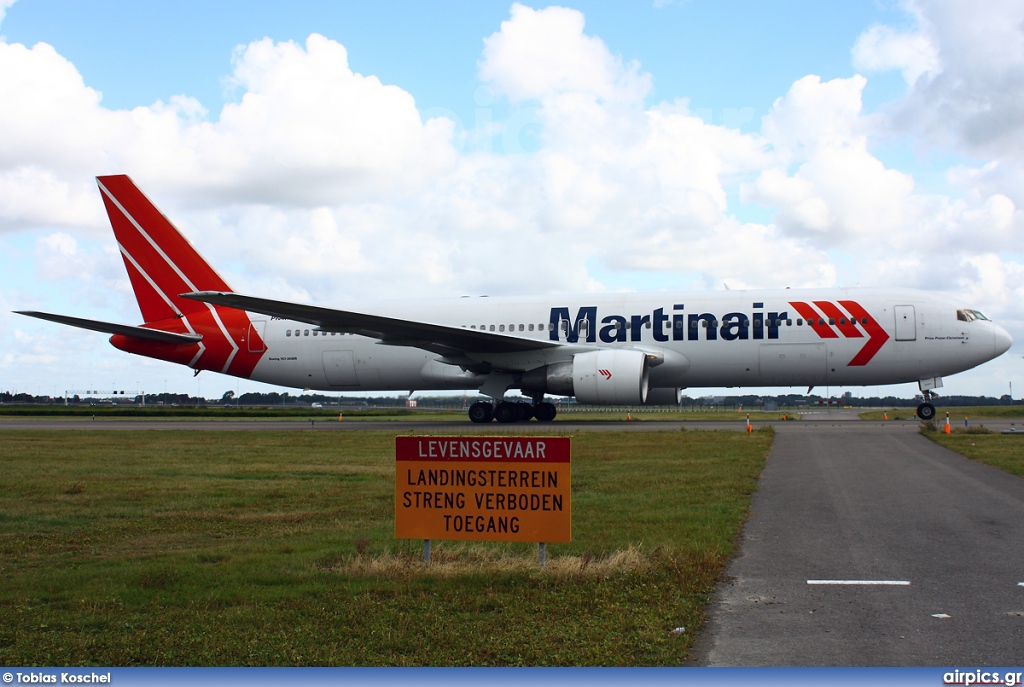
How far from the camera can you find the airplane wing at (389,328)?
72.9 feet

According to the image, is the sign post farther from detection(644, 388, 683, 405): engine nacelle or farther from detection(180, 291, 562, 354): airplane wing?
detection(644, 388, 683, 405): engine nacelle

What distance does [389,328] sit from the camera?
23.8 m

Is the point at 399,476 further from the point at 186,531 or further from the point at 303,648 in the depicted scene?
the point at 186,531

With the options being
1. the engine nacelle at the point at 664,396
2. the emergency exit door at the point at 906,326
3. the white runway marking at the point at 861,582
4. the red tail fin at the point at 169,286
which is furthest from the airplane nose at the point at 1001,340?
the red tail fin at the point at 169,286

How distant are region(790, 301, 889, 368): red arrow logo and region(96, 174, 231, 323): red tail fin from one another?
20.1 meters

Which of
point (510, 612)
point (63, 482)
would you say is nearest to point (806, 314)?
point (63, 482)

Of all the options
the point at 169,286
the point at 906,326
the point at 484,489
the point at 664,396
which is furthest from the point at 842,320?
the point at 169,286

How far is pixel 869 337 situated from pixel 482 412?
39.5 feet

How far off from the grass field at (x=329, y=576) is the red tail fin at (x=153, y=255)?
17751 mm

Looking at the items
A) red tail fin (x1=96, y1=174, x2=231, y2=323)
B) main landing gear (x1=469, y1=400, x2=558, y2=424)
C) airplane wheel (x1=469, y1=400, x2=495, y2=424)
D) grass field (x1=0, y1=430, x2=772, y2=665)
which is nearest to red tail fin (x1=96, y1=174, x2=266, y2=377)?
red tail fin (x1=96, y1=174, x2=231, y2=323)

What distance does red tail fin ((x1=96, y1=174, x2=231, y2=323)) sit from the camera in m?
29.1

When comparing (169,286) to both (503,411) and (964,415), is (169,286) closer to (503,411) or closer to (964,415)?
(503,411)

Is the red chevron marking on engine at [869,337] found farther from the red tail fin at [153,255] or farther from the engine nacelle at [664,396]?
the red tail fin at [153,255]

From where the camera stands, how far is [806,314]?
24.3 m
